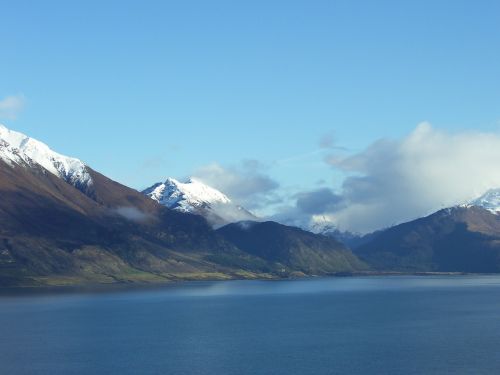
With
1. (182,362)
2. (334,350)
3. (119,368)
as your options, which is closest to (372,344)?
(334,350)

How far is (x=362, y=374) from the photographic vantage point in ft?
511

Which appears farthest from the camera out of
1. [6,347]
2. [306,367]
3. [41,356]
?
[6,347]

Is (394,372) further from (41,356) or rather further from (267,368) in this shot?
(41,356)

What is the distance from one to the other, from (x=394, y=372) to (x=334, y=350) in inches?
1239

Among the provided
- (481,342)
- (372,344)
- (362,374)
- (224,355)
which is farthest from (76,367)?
(481,342)

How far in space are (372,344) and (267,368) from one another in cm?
4173

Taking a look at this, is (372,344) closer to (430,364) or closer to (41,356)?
(430,364)

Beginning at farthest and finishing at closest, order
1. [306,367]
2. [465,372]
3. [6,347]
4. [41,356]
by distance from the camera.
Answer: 1. [6,347]
2. [41,356]
3. [306,367]
4. [465,372]

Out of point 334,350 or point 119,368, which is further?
point 334,350

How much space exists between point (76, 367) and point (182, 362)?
871 inches

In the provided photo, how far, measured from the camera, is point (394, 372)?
157 metres

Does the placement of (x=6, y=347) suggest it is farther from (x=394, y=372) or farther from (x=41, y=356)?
(x=394, y=372)

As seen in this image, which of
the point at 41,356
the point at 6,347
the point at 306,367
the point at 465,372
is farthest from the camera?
the point at 6,347

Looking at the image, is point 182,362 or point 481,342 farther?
point 481,342
